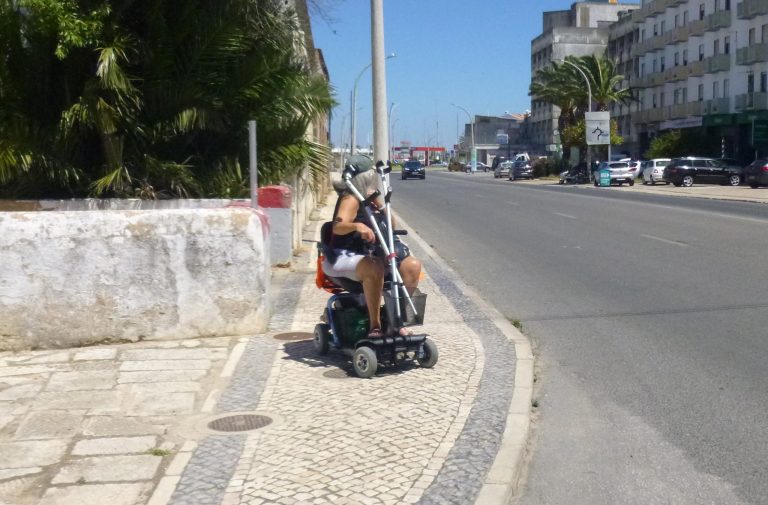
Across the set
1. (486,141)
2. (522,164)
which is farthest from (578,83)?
(486,141)

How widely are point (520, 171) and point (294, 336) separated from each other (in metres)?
64.5

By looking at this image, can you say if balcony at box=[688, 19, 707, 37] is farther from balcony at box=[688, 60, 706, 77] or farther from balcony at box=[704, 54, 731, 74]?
balcony at box=[704, 54, 731, 74]

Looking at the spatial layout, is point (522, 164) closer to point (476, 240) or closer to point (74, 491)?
point (476, 240)

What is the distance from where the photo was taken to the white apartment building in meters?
55.2

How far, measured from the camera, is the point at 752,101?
55.3m

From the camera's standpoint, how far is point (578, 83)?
67438 mm

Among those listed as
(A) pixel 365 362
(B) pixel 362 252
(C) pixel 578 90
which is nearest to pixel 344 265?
(B) pixel 362 252

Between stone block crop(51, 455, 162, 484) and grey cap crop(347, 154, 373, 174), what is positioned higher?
grey cap crop(347, 154, 373, 174)

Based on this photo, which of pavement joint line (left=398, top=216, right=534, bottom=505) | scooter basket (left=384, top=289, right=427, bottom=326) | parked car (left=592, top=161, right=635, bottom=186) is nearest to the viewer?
pavement joint line (left=398, top=216, right=534, bottom=505)

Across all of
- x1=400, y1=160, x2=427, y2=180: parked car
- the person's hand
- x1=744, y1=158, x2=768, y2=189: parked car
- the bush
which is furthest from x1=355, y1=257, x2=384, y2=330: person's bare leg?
the bush

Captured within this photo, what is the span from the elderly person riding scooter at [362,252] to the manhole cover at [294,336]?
1225 mm

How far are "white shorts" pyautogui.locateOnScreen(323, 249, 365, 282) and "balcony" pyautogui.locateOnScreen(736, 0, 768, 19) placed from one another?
53729mm

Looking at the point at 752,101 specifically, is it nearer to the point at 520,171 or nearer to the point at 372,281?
the point at 520,171

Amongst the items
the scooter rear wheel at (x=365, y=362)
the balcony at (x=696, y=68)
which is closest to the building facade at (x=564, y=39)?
the balcony at (x=696, y=68)
